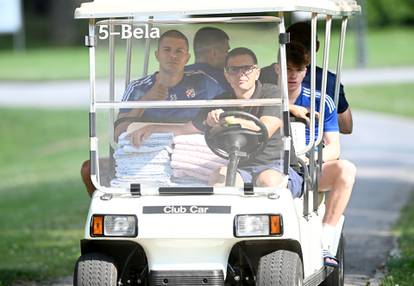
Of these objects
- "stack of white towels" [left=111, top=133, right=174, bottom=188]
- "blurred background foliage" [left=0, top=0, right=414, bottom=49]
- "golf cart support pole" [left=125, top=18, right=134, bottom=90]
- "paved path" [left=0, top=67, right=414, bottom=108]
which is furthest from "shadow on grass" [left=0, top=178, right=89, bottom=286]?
"blurred background foliage" [left=0, top=0, right=414, bottom=49]

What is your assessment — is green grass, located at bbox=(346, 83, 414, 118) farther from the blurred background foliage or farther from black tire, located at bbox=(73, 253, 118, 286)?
black tire, located at bbox=(73, 253, 118, 286)

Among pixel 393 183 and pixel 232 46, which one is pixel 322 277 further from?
pixel 393 183

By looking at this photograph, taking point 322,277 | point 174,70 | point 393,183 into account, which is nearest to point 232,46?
point 174,70

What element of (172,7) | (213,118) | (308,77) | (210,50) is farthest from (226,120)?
(308,77)

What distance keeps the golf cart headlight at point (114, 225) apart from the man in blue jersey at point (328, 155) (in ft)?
4.61

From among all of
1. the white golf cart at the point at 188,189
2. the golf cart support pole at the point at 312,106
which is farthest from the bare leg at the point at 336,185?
the golf cart support pole at the point at 312,106

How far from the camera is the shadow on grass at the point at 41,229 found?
31.7ft

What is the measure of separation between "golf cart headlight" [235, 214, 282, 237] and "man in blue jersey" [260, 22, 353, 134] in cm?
83

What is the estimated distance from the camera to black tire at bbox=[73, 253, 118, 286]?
6.41 meters

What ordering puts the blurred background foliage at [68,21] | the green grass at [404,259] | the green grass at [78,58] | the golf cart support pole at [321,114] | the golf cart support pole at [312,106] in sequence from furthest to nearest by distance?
1. the blurred background foliage at [68,21]
2. the green grass at [78,58]
3. the green grass at [404,259]
4. the golf cart support pole at [321,114]
5. the golf cart support pole at [312,106]

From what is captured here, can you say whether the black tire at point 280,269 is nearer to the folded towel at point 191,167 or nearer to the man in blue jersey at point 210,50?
the folded towel at point 191,167

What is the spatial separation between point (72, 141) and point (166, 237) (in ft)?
60.5

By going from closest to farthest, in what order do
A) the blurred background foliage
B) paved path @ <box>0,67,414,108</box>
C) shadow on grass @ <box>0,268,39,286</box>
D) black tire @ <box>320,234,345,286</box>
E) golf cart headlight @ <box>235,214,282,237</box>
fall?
golf cart headlight @ <box>235,214,282,237</box> < black tire @ <box>320,234,345,286</box> < shadow on grass @ <box>0,268,39,286</box> < paved path @ <box>0,67,414,108</box> < the blurred background foliage

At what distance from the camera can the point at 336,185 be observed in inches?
294
